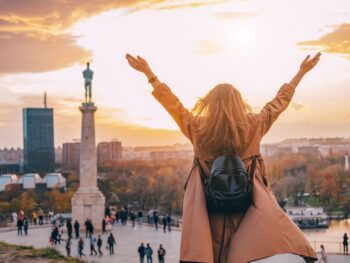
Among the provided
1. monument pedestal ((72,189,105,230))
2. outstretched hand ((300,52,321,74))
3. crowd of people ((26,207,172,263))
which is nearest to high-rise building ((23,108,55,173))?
crowd of people ((26,207,172,263))

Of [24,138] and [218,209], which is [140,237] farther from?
[24,138]

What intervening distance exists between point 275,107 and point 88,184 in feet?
104

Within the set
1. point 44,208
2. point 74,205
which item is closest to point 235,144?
point 74,205

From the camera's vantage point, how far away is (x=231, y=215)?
3574 mm

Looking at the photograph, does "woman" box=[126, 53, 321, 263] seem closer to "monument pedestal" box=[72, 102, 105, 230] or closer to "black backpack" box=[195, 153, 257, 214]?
"black backpack" box=[195, 153, 257, 214]

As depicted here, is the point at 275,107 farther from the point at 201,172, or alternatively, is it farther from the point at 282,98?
the point at 201,172

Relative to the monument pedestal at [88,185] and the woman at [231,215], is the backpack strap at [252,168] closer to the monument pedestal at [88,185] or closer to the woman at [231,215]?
the woman at [231,215]

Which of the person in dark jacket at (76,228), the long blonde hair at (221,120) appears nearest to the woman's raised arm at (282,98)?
the long blonde hair at (221,120)

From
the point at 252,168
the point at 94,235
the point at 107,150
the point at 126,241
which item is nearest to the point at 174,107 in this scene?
the point at 252,168

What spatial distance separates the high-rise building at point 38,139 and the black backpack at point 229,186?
366 ft

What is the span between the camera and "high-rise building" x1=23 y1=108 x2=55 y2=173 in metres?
117

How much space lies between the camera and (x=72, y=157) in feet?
422

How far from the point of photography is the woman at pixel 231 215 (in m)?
3.42

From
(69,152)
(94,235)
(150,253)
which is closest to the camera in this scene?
(150,253)
